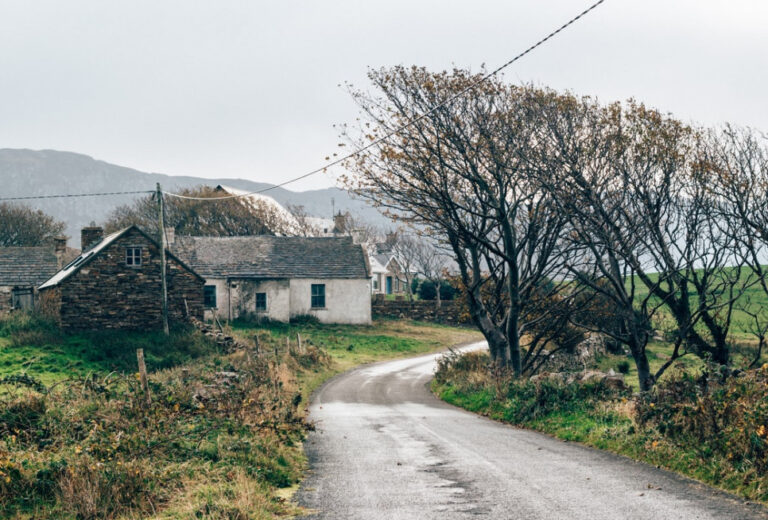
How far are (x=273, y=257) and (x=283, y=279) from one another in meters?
3.13

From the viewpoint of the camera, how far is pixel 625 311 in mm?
21516

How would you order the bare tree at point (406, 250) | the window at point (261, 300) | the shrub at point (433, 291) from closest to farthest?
the window at point (261, 300) → the shrub at point (433, 291) → the bare tree at point (406, 250)

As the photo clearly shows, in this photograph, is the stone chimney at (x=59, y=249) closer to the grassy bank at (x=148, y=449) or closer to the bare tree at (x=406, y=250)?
the grassy bank at (x=148, y=449)

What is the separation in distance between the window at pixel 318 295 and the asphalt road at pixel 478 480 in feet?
116

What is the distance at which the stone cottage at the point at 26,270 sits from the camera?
4834 cm

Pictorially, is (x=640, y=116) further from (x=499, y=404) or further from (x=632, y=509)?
(x=632, y=509)

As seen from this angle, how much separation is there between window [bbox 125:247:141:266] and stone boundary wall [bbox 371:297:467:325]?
24.2 metres

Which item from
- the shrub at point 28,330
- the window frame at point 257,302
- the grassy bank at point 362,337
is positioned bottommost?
the grassy bank at point 362,337

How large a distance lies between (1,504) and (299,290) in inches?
1759

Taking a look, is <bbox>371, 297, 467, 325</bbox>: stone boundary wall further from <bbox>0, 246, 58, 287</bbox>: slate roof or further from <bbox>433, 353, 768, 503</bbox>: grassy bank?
<bbox>433, 353, 768, 503</bbox>: grassy bank

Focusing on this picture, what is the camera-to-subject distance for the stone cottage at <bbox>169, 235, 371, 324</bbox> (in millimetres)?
52875

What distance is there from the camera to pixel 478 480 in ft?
36.4

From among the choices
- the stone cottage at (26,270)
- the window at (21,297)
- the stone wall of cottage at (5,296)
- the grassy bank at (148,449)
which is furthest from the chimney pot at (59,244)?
the grassy bank at (148,449)

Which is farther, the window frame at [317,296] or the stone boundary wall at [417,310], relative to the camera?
the stone boundary wall at [417,310]
